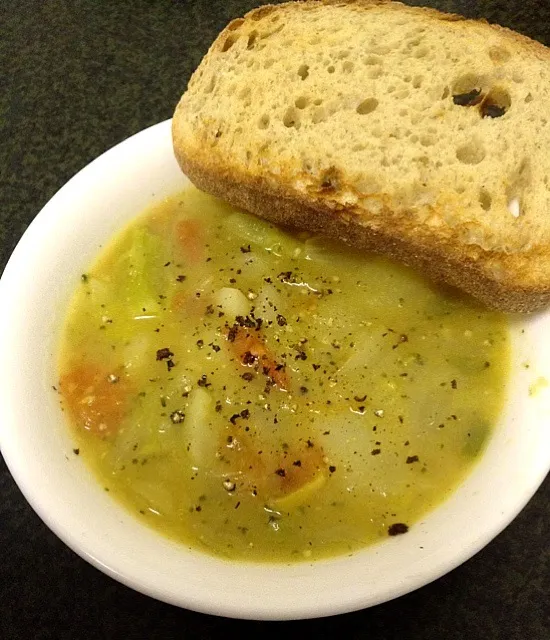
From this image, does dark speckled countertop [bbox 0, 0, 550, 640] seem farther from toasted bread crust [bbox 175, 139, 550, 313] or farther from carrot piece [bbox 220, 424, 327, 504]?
toasted bread crust [bbox 175, 139, 550, 313]

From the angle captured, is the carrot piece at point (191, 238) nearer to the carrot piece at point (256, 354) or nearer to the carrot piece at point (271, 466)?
the carrot piece at point (256, 354)

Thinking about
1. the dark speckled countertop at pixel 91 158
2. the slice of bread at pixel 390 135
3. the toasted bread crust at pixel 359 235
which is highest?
the slice of bread at pixel 390 135

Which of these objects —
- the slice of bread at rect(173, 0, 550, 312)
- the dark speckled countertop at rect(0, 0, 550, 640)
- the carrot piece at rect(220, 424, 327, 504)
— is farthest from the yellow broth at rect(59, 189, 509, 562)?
the dark speckled countertop at rect(0, 0, 550, 640)

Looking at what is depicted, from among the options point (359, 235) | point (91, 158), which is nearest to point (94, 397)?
point (359, 235)

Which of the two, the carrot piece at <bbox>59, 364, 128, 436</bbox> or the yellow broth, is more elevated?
the yellow broth

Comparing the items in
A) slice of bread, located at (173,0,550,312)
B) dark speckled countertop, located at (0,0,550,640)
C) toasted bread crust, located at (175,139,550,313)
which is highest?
slice of bread, located at (173,0,550,312)

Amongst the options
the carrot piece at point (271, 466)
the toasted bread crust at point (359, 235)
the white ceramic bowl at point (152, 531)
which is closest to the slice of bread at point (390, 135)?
the toasted bread crust at point (359, 235)
